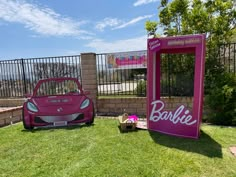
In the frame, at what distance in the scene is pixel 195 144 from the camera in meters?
4.11

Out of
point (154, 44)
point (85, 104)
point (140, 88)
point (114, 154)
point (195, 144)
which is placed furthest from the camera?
point (140, 88)

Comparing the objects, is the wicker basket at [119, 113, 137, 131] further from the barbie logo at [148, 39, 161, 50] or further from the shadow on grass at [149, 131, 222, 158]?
the barbie logo at [148, 39, 161, 50]

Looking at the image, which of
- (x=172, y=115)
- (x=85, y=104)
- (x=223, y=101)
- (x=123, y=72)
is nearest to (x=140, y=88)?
(x=123, y=72)

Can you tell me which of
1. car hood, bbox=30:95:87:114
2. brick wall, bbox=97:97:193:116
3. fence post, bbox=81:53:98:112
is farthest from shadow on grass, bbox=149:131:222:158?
fence post, bbox=81:53:98:112

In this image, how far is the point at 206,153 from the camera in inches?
144

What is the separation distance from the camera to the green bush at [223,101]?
5.75 metres

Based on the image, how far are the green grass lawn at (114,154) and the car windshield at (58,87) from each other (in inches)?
73.8

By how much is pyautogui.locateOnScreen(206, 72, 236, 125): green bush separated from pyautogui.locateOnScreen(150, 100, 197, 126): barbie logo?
5.86ft

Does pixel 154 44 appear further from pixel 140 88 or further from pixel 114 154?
pixel 140 88

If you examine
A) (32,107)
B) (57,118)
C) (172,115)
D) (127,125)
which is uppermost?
(32,107)

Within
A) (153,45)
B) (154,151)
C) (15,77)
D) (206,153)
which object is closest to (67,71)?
(15,77)

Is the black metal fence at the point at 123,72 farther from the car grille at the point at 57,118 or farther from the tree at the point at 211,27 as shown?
the car grille at the point at 57,118

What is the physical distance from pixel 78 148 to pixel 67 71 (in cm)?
484

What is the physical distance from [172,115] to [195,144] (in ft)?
2.90
